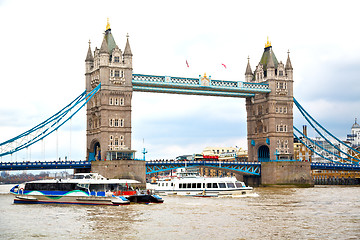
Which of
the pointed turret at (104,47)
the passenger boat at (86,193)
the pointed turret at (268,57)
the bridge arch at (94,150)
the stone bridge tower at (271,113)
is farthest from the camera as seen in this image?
the pointed turret at (268,57)

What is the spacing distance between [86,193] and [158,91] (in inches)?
1839

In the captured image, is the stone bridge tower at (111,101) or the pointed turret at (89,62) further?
the pointed turret at (89,62)

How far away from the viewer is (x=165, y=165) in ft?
331

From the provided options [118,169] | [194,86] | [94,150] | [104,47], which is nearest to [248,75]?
[194,86]

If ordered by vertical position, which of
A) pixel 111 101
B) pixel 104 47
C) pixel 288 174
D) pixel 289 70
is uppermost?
pixel 104 47

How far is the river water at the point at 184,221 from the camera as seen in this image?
3591 centimetres

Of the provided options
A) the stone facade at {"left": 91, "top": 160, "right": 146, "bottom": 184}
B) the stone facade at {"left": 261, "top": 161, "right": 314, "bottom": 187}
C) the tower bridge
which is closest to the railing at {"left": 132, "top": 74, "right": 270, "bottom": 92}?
the tower bridge

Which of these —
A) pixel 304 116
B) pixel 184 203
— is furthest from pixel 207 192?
pixel 304 116

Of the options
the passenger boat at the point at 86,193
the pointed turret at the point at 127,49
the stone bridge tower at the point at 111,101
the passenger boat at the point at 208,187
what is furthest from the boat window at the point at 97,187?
the pointed turret at the point at 127,49

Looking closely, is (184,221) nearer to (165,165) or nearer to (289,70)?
(165,165)

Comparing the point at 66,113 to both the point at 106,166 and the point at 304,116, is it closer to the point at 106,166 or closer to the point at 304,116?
the point at 106,166

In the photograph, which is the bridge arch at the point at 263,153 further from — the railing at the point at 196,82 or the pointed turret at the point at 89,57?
the pointed turret at the point at 89,57

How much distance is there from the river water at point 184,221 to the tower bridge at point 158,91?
3685 centimetres

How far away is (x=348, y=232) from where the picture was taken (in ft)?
119
